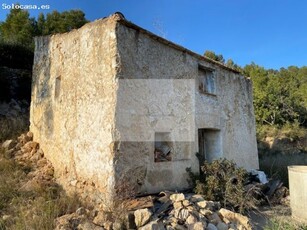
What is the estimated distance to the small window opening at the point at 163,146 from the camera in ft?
23.3

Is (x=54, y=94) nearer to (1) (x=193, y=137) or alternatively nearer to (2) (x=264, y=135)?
(1) (x=193, y=137)

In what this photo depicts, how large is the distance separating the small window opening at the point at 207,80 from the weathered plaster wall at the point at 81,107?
3.40 meters

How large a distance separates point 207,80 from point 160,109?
266cm

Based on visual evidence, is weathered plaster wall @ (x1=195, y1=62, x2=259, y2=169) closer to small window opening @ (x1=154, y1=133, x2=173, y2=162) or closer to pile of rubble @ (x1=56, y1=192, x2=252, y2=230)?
small window opening @ (x1=154, y1=133, x2=173, y2=162)

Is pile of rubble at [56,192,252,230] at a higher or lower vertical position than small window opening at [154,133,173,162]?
lower

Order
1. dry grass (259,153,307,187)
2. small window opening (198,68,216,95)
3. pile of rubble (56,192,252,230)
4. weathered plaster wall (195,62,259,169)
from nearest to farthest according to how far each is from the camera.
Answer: pile of rubble (56,192,252,230) → weathered plaster wall (195,62,259,169) → small window opening (198,68,216,95) → dry grass (259,153,307,187)

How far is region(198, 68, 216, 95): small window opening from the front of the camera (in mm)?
8784

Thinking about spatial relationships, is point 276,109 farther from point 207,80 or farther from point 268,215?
point 268,215

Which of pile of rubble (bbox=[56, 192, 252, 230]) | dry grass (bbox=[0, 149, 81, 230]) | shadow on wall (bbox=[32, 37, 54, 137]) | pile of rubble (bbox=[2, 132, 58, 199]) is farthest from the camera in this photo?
shadow on wall (bbox=[32, 37, 54, 137])

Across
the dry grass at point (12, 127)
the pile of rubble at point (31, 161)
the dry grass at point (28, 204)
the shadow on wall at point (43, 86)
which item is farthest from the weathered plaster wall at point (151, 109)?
the dry grass at point (12, 127)

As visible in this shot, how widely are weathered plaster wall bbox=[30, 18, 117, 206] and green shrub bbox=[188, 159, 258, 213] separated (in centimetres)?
230

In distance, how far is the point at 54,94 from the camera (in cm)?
801

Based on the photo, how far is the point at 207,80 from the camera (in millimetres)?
9039

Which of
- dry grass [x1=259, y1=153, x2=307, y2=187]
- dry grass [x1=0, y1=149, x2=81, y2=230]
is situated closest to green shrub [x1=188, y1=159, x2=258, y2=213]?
dry grass [x1=0, y1=149, x2=81, y2=230]
